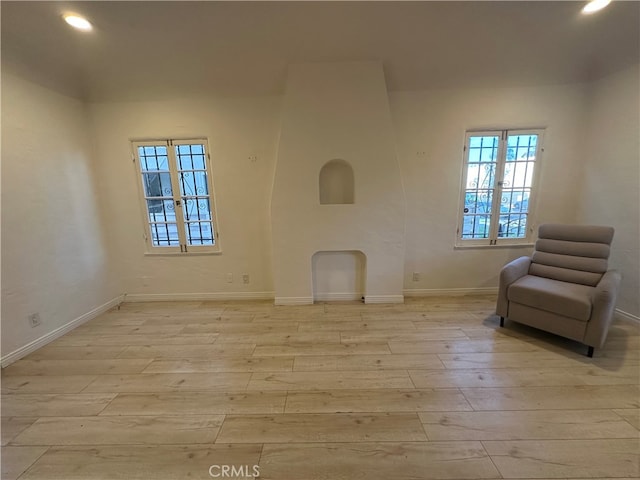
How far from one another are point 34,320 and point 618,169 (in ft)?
21.1

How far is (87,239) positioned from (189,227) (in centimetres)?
115

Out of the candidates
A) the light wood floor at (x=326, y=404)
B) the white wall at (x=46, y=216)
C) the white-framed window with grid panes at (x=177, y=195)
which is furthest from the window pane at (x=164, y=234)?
the light wood floor at (x=326, y=404)

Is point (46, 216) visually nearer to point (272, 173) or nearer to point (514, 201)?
point (272, 173)

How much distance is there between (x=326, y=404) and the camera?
1.78 metres

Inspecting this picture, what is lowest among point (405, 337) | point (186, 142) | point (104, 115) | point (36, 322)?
point (405, 337)

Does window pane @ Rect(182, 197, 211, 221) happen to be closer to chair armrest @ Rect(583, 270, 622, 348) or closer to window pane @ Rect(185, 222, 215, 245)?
window pane @ Rect(185, 222, 215, 245)

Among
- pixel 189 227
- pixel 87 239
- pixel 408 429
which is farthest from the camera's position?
pixel 189 227

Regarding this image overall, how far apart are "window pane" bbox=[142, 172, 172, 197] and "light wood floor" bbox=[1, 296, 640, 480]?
5.83 feet

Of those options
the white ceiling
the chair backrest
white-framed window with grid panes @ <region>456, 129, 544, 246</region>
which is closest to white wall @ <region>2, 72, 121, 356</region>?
the white ceiling

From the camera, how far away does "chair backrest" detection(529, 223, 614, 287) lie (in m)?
2.60

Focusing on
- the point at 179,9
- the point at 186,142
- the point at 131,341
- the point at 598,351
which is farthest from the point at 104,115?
the point at 598,351

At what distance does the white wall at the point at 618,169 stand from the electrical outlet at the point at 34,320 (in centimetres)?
624

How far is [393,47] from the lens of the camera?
2678mm

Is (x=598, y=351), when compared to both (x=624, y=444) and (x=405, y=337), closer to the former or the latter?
Result: (x=624, y=444)
